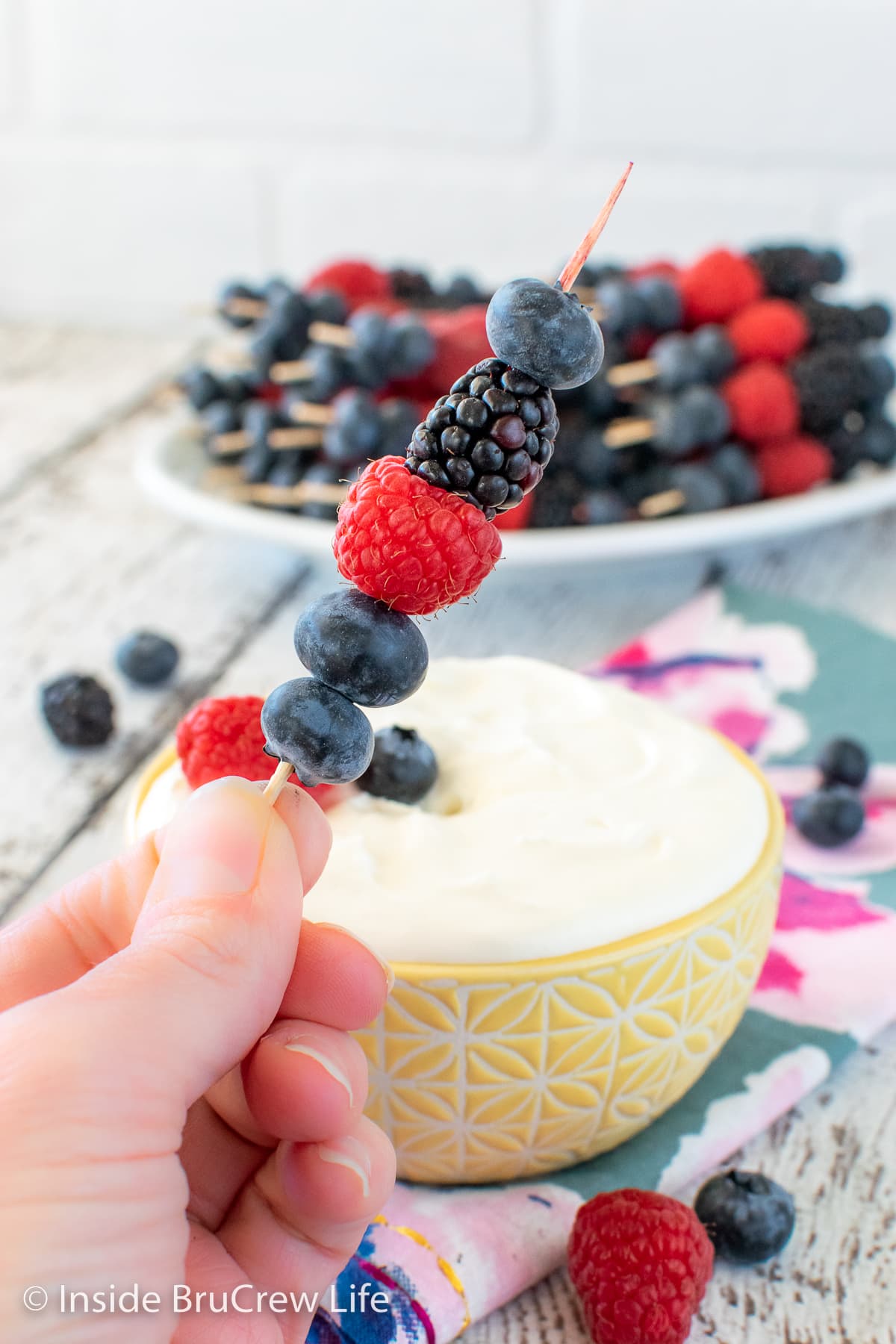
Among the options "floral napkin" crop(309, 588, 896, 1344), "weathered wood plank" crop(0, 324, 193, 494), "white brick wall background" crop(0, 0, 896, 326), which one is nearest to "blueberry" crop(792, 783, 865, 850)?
"floral napkin" crop(309, 588, 896, 1344)

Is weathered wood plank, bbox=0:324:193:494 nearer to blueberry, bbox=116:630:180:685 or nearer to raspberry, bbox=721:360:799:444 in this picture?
blueberry, bbox=116:630:180:685

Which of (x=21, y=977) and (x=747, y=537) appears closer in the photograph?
(x=21, y=977)

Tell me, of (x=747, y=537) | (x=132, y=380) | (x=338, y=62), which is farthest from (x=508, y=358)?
(x=338, y=62)

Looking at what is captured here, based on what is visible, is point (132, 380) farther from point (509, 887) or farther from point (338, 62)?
point (509, 887)

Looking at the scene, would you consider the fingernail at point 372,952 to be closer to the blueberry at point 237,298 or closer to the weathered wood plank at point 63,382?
the blueberry at point 237,298

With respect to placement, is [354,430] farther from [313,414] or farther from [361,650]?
[361,650]

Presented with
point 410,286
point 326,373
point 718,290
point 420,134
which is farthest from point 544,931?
point 420,134

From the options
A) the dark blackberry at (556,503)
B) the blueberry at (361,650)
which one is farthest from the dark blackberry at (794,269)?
the blueberry at (361,650)
